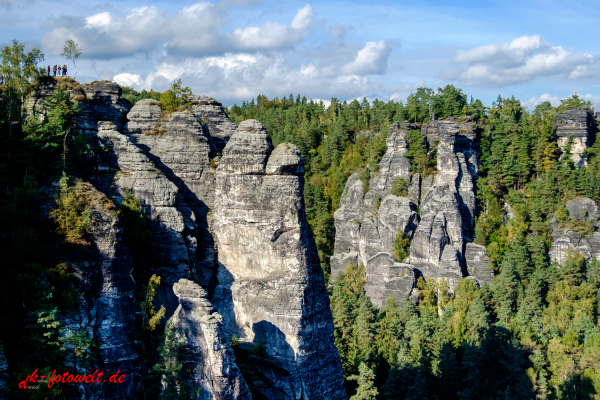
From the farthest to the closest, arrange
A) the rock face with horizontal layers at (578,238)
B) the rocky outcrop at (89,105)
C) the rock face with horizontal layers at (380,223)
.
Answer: the rock face with horizontal layers at (380,223) → the rock face with horizontal layers at (578,238) → the rocky outcrop at (89,105)

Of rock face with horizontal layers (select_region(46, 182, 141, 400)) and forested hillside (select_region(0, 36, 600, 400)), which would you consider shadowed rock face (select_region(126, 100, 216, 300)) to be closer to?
forested hillside (select_region(0, 36, 600, 400))

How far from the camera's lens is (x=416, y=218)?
78.2m

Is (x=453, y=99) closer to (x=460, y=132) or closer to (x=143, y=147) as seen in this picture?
(x=460, y=132)

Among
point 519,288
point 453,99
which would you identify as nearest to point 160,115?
point 519,288

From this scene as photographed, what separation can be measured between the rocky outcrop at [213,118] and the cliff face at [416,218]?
43.5 metres

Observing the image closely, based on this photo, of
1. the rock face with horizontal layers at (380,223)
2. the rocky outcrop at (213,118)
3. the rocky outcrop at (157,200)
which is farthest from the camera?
the rock face with horizontal layers at (380,223)

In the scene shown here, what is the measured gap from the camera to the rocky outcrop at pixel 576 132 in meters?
89.8

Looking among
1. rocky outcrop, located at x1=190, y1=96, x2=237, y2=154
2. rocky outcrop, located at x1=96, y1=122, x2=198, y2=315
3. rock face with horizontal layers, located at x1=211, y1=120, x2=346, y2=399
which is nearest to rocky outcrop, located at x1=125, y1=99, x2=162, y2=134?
rocky outcrop, located at x1=96, y1=122, x2=198, y2=315

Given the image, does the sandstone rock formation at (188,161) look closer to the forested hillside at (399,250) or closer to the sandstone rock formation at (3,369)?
the forested hillside at (399,250)

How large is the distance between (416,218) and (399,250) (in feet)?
17.5

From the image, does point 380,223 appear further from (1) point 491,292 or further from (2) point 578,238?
(2) point 578,238

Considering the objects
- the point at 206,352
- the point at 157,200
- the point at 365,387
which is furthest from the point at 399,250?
the point at 206,352

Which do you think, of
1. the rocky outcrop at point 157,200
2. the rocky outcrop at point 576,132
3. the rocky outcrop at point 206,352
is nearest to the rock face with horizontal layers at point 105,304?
the rocky outcrop at point 206,352

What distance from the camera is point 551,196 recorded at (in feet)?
→ 260
